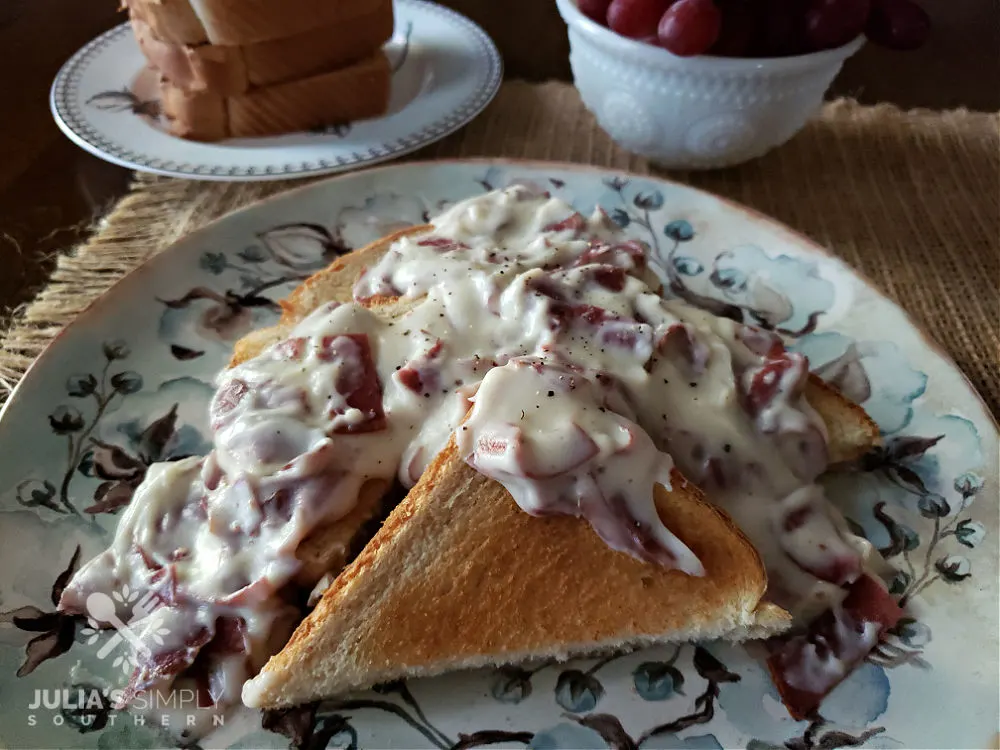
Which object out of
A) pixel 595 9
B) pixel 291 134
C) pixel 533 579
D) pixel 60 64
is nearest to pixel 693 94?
pixel 595 9

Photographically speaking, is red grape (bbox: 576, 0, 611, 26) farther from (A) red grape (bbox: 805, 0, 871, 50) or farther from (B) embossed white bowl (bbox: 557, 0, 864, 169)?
(A) red grape (bbox: 805, 0, 871, 50)

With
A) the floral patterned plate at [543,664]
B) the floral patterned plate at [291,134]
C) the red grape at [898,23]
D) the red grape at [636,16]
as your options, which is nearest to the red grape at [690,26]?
the red grape at [636,16]

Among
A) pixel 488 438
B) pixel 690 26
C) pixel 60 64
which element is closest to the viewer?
pixel 488 438

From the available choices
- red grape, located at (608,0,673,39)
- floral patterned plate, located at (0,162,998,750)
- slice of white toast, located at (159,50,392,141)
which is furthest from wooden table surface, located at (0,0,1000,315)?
red grape, located at (608,0,673,39)

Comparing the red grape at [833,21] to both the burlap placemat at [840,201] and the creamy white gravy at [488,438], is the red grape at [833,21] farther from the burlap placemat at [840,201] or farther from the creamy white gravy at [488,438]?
the creamy white gravy at [488,438]

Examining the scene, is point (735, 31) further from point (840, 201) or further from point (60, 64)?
point (60, 64)

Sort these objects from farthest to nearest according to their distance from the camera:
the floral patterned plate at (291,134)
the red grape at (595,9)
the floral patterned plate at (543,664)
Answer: the floral patterned plate at (291,134), the red grape at (595,9), the floral patterned plate at (543,664)
